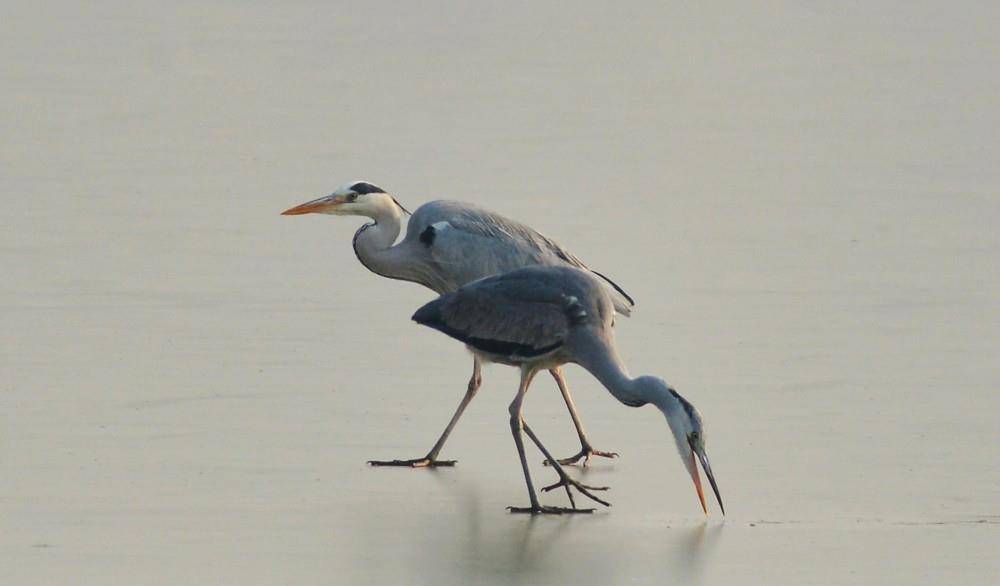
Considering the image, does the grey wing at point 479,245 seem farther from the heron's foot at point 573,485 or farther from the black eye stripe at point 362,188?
the heron's foot at point 573,485

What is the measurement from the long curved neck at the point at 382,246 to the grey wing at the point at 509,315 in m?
1.79

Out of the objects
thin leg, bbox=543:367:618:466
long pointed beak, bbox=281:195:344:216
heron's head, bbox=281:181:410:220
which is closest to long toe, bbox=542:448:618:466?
thin leg, bbox=543:367:618:466

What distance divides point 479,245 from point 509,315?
1826 mm

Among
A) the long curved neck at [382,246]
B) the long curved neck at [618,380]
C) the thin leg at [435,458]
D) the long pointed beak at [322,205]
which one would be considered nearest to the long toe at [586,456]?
the thin leg at [435,458]

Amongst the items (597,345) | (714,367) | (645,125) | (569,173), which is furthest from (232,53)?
(597,345)

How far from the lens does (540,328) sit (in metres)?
10.4

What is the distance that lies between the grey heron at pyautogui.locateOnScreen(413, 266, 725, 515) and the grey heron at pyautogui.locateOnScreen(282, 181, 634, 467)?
4.05 feet

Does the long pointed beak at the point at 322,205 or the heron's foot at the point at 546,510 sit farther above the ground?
the long pointed beak at the point at 322,205

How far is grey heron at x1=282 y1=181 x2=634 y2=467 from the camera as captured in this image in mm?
12336

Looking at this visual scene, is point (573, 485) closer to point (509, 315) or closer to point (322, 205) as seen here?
point (509, 315)

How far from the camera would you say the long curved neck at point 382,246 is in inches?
498

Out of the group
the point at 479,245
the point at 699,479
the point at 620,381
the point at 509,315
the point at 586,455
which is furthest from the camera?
the point at 479,245

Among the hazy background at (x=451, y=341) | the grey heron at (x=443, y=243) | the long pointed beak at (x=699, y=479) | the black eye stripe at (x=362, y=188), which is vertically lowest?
the hazy background at (x=451, y=341)

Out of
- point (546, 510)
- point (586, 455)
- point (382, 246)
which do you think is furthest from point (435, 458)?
point (382, 246)
